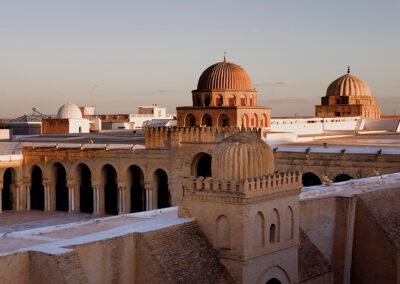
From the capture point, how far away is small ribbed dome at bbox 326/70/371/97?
63.1 m

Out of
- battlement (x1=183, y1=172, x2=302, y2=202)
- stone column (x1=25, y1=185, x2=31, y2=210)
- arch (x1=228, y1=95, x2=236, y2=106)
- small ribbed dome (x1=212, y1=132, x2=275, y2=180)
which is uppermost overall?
arch (x1=228, y1=95, x2=236, y2=106)

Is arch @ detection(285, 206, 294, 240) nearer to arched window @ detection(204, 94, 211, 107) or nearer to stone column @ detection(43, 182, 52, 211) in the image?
stone column @ detection(43, 182, 52, 211)

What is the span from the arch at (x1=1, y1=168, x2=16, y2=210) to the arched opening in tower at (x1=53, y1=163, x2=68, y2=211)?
8.37 ft

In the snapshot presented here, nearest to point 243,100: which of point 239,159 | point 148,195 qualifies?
point 148,195

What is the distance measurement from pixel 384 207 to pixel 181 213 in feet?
29.1

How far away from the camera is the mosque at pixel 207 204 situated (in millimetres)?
17266

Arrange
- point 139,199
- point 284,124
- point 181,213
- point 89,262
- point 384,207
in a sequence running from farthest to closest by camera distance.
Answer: point 284,124 → point 139,199 → point 384,207 → point 181,213 → point 89,262

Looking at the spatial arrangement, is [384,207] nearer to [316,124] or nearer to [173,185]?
[173,185]

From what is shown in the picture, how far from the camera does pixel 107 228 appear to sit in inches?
743

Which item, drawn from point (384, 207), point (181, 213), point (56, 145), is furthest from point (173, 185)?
point (181, 213)

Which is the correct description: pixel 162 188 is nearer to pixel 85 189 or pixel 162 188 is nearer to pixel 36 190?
pixel 85 189

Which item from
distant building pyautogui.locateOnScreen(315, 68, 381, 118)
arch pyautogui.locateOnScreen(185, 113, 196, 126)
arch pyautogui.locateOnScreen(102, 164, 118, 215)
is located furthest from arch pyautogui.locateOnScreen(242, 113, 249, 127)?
distant building pyautogui.locateOnScreen(315, 68, 381, 118)

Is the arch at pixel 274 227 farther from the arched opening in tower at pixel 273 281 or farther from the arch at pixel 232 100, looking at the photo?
the arch at pixel 232 100

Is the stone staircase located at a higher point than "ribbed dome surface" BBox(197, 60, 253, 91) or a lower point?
lower
